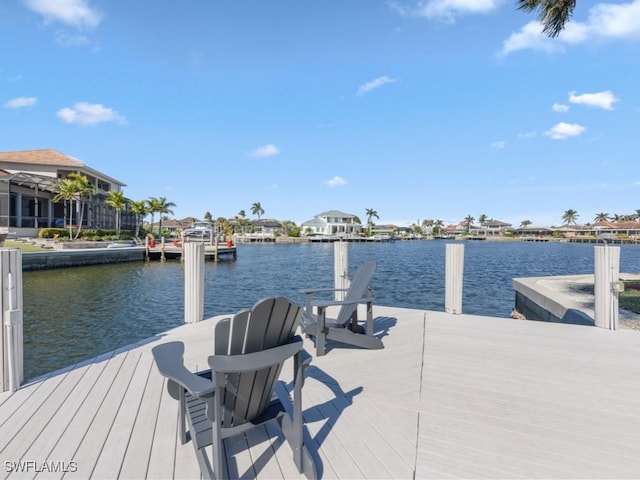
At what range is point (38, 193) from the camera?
2852 cm

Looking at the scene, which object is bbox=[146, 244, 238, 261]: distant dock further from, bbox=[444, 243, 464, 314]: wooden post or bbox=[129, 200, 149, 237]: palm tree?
bbox=[444, 243, 464, 314]: wooden post

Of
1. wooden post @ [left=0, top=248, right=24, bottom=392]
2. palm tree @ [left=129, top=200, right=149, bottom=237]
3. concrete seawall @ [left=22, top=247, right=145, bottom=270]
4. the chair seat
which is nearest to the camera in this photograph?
the chair seat

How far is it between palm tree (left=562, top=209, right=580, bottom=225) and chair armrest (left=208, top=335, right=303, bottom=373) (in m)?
132

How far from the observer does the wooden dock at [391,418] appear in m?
1.83

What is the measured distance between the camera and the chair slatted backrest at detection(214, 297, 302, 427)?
1585mm

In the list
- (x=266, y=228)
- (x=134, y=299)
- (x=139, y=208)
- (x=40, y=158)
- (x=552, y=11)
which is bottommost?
(x=134, y=299)

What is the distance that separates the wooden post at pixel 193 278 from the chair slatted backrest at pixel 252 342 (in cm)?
313

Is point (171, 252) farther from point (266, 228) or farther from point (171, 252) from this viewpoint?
point (266, 228)

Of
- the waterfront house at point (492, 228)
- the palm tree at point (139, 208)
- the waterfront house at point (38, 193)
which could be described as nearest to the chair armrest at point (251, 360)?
the waterfront house at point (38, 193)

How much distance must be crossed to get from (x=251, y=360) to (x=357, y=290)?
8.83ft

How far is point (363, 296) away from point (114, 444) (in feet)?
9.17

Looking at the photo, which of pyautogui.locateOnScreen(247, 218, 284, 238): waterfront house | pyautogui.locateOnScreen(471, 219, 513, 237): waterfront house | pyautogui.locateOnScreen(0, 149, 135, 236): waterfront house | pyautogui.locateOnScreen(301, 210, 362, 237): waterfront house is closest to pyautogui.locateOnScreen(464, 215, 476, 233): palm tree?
pyautogui.locateOnScreen(471, 219, 513, 237): waterfront house

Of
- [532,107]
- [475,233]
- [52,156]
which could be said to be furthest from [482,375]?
[475,233]

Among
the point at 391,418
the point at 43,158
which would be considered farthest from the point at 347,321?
the point at 43,158
